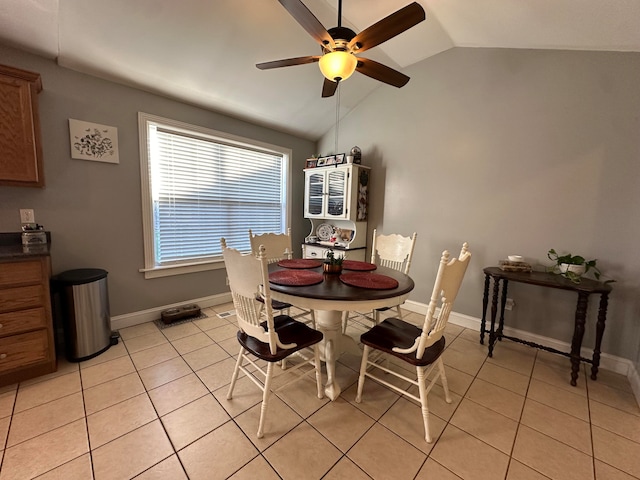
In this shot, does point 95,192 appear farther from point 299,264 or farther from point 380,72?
point 380,72

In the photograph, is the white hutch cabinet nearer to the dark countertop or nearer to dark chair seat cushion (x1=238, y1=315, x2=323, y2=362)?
dark chair seat cushion (x1=238, y1=315, x2=323, y2=362)

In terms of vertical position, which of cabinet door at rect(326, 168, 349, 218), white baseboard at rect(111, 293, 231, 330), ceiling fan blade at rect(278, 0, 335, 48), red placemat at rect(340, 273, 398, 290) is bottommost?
white baseboard at rect(111, 293, 231, 330)

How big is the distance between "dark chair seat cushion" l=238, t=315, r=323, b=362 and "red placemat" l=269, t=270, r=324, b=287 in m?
0.33

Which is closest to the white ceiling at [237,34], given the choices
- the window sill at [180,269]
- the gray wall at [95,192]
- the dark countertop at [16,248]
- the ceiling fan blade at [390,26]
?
the gray wall at [95,192]

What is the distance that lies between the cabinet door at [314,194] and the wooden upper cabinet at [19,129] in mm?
2718

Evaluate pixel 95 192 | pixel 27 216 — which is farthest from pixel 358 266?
pixel 27 216

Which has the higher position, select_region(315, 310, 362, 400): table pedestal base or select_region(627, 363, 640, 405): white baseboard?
select_region(315, 310, 362, 400): table pedestal base

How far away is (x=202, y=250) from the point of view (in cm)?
328

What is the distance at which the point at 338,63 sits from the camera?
5.21 feet

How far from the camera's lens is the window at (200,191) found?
2784mm

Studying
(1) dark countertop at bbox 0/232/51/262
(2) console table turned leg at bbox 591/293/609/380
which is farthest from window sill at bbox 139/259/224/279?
(2) console table turned leg at bbox 591/293/609/380

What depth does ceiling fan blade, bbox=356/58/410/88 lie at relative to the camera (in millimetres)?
1775

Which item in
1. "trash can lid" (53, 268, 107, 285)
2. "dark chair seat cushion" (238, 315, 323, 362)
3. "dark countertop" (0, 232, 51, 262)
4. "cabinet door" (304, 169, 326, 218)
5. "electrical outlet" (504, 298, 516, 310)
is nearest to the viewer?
"dark chair seat cushion" (238, 315, 323, 362)

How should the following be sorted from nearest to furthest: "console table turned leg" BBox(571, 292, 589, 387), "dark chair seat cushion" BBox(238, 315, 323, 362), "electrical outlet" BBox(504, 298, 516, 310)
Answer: "dark chair seat cushion" BBox(238, 315, 323, 362)
"console table turned leg" BBox(571, 292, 589, 387)
"electrical outlet" BBox(504, 298, 516, 310)
